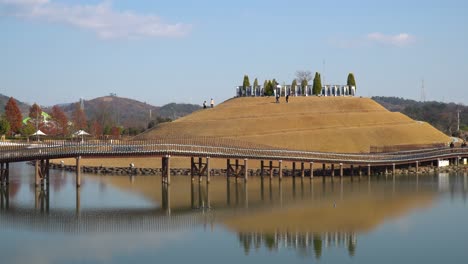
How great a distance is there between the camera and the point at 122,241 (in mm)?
40250

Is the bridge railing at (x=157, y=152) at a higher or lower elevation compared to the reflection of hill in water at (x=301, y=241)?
higher

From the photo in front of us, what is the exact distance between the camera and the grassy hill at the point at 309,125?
94.6m

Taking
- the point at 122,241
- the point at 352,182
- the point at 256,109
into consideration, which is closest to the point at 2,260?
the point at 122,241

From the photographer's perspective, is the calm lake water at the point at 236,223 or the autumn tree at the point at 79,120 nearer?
the calm lake water at the point at 236,223

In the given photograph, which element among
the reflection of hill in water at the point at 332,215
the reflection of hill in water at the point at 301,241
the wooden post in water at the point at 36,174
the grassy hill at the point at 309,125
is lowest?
the reflection of hill in water at the point at 301,241

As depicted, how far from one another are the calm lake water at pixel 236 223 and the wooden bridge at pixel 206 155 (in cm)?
252

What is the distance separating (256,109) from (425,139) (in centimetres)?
2525

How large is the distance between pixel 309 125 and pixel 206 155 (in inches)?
1466

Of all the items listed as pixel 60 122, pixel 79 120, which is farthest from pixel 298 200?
pixel 79 120

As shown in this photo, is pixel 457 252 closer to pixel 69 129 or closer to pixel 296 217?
pixel 296 217

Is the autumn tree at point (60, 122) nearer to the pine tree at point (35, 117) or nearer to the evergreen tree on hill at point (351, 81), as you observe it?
the pine tree at point (35, 117)

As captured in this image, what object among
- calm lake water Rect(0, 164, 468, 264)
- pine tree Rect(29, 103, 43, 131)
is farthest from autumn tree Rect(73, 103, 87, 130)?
calm lake water Rect(0, 164, 468, 264)

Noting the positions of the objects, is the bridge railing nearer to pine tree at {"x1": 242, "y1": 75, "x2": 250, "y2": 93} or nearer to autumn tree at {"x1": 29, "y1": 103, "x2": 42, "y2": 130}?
pine tree at {"x1": 242, "y1": 75, "x2": 250, "y2": 93}

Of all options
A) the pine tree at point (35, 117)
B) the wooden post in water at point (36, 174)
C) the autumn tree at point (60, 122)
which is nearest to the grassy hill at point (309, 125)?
the wooden post in water at point (36, 174)
